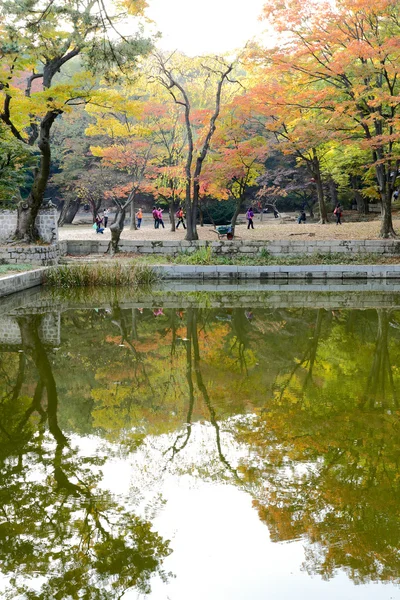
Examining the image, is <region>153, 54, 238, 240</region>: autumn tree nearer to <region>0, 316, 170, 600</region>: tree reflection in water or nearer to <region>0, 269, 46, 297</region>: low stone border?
<region>0, 269, 46, 297</region>: low stone border

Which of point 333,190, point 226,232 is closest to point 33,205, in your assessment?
point 226,232

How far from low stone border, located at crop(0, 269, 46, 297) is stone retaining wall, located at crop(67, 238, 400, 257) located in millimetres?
5062

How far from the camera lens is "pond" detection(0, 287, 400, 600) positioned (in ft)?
10.9

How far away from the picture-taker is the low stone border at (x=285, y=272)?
55.4 feet

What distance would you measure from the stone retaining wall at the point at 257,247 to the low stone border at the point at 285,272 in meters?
2.47

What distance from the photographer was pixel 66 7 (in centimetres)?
952

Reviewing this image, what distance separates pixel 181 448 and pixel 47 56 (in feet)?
46.6

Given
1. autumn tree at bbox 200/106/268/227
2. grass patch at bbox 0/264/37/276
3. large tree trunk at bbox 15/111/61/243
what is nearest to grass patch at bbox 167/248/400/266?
autumn tree at bbox 200/106/268/227

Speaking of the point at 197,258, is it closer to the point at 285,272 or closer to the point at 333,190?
the point at 285,272

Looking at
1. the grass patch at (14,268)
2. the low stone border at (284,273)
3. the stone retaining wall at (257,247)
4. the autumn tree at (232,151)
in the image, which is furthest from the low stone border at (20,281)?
the autumn tree at (232,151)

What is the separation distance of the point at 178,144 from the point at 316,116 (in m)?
6.94

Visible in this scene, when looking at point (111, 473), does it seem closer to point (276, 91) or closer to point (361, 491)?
point (361, 491)

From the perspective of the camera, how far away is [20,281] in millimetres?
14141

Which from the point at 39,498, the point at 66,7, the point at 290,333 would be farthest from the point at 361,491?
the point at 66,7
